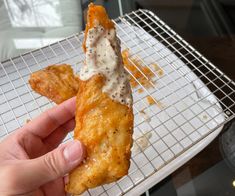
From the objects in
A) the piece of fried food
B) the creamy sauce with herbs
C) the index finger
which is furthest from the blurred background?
the creamy sauce with herbs

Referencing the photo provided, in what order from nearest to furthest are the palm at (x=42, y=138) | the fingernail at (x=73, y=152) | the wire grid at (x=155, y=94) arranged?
the fingernail at (x=73, y=152) → the palm at (x=42, y=138) → the wire grid at (x=155, y=94)

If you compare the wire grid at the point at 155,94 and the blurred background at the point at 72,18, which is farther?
the blurred background at the point at 72,18

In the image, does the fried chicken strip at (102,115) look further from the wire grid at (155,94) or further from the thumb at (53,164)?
the wire grid at (155,94)

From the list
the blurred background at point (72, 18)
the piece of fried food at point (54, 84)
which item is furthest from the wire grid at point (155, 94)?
the blurred background at point (72, 18)

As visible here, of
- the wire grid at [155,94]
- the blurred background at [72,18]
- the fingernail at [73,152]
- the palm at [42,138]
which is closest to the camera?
the fingernail at [73,152]

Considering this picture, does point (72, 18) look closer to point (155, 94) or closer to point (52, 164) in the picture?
point (155, 94)

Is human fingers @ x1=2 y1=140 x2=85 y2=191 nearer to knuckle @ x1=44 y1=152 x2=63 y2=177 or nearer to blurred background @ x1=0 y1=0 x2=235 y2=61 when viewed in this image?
knuckle @ x1=44 y1=152 x2=63 y2=177

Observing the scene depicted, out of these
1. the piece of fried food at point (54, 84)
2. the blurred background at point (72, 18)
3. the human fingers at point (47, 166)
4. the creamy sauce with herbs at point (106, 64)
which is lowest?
the blurred background at point (72, 18)

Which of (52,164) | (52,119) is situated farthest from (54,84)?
(52,164)
